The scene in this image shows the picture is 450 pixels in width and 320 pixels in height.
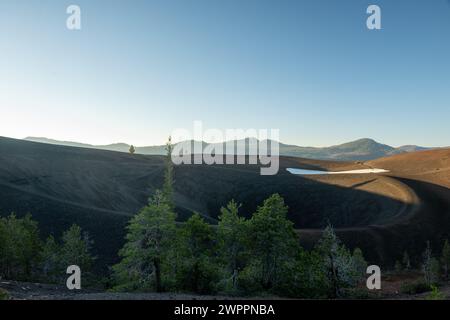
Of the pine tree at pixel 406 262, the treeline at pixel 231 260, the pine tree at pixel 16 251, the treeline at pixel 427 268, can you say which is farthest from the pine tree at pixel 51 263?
the pine tree at pixel 406 262

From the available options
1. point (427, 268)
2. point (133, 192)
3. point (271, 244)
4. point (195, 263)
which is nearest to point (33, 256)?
point (195, 263)

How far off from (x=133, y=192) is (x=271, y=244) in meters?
72.2

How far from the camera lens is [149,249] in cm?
2383

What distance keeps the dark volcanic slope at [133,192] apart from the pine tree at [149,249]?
2660cm

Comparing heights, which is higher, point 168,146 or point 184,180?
point 168,146

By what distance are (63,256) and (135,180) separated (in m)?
70.1

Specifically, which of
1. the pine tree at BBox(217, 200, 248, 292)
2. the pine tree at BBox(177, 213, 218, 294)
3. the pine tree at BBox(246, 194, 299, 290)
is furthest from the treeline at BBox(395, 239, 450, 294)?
the pine tree at BBox(177, 213, 218, 294)

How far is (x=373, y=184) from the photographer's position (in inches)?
3917

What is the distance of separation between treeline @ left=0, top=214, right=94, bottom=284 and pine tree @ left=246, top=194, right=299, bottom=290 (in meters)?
22.4

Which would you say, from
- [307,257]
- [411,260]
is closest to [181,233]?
[307,257]

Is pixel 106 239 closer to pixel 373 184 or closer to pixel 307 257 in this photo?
pixel 307 257

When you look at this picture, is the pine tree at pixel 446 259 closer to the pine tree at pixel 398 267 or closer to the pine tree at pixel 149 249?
the pine tree at pixel 398 267

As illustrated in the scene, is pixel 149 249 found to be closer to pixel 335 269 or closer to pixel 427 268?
pixel 335 269
